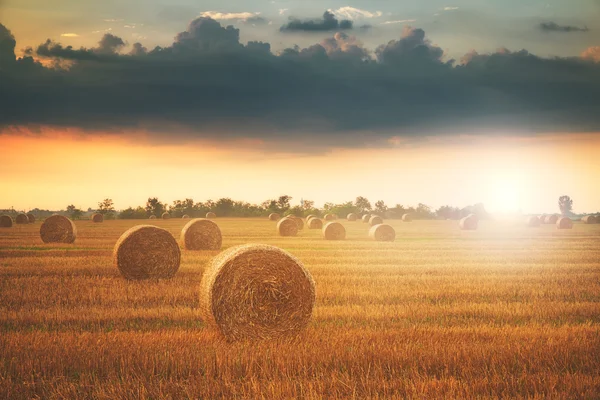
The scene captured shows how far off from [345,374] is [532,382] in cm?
231

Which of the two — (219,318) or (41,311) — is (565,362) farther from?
(41,311)

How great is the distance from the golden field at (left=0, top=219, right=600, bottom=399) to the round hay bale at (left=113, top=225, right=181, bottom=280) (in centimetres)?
54

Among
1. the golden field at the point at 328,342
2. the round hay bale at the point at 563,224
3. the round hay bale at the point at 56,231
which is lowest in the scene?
the golden field at the point at 328,342

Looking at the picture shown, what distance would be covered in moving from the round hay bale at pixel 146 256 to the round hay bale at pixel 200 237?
7.59 meters

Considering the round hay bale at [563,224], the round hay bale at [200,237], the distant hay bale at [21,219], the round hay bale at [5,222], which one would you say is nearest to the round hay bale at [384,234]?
the round hay bale at [200,237]

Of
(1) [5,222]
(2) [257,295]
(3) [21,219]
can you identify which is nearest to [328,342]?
(2) [257,295]

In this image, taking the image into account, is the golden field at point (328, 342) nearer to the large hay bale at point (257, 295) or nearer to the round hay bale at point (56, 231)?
the large hay bale at point (257, 295)

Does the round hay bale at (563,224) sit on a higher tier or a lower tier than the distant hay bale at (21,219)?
lower

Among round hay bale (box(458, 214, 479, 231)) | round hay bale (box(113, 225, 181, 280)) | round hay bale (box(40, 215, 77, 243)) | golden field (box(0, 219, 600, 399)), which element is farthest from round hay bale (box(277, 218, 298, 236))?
golden field (box(0, 219, 600, 399))

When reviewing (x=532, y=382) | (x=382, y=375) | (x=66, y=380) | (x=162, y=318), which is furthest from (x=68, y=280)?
(x=532, y=382)

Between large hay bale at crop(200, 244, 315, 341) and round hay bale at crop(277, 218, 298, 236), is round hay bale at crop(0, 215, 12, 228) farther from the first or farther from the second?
large hay bale at crop(200, 244, 315, 341)

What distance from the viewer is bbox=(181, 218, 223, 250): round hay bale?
1016 inches

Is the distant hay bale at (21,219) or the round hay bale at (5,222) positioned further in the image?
the distant hay bale at (21,219)

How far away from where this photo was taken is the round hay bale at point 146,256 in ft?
57.1
